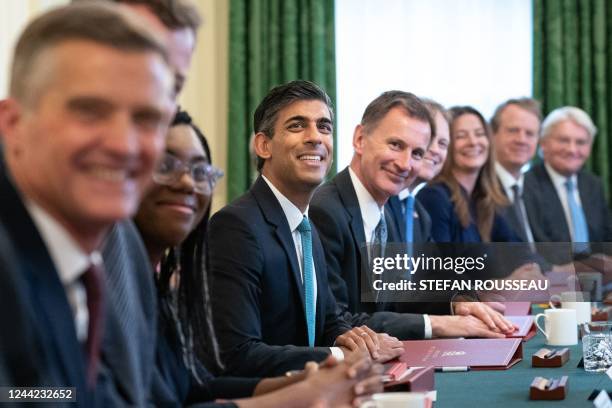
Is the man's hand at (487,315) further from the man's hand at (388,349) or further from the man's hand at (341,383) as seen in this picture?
the man's hand at (341,383)

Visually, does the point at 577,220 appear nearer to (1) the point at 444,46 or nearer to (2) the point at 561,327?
(1) the point at 444,46

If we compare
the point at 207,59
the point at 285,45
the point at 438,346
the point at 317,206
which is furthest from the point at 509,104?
the point at 438,346

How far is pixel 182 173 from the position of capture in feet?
6.37

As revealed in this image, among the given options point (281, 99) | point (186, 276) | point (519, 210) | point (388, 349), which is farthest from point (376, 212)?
point (519, 210)

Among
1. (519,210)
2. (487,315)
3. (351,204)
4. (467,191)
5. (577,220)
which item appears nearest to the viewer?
(487,315)

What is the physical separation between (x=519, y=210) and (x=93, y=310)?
4.81 metres

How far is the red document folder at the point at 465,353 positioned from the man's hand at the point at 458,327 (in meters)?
0.13

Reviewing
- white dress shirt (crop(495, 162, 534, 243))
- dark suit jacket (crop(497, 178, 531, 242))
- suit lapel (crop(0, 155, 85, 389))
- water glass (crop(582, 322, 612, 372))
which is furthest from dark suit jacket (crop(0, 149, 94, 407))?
white dress shirt (crop(495, 162, 534, 243))

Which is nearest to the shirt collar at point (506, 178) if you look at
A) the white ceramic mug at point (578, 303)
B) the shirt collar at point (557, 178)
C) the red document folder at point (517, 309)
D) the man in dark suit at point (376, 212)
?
the shirt collar at point (557, 178)

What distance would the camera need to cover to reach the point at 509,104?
20.5 ft

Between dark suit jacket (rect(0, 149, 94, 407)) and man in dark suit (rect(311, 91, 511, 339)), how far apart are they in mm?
2208

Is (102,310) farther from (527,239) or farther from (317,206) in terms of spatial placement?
(527,239)

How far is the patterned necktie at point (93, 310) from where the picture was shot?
119cm

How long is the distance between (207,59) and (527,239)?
258 centimetres
